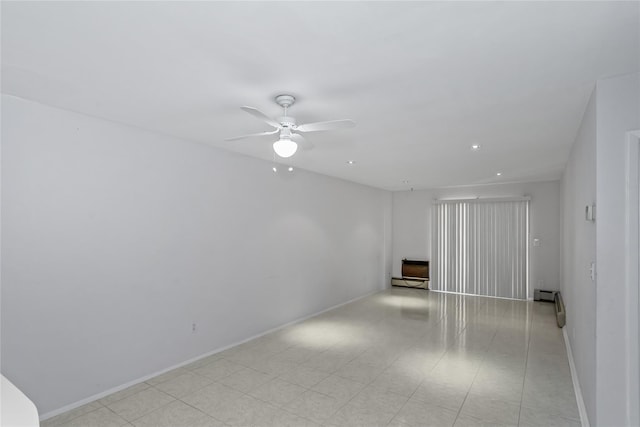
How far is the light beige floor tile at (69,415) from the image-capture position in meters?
2.72

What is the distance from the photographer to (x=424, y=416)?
2.85 meters

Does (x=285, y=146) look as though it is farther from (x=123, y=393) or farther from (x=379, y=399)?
(x=123, y=393)

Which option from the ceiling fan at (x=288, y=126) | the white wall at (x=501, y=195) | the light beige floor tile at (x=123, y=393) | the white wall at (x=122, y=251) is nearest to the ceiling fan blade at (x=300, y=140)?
the ceiling fan at (x=288, y=126)

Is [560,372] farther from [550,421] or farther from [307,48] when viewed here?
Result: [307,48]

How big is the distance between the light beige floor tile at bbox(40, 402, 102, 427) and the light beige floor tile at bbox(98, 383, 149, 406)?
0.06 meters

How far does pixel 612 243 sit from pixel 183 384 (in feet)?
12.4

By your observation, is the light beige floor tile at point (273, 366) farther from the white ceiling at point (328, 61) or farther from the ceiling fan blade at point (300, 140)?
the white ceiling at point (328, 61)

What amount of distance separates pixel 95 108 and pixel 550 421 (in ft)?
15.2

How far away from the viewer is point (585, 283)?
280 centimetres

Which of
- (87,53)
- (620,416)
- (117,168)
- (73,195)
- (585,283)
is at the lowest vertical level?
(620,416)

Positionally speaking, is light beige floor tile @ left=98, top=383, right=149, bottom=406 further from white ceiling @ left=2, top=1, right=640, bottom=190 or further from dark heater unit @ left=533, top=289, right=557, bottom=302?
dark heater unit @ left=533, top=289, right=557, bottom=302

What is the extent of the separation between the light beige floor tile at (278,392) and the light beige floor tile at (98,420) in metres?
1.11

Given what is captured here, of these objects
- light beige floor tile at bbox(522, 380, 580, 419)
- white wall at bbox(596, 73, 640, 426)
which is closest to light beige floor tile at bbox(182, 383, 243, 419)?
light beige floor tile at bbox(522, 380, 580, 419)

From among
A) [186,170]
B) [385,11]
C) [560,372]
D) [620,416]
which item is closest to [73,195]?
[186,170]
